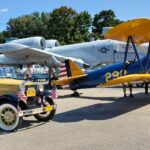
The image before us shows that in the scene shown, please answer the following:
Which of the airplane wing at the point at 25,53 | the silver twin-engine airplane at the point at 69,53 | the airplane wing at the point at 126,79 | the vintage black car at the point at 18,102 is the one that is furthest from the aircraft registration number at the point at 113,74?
the airplane wing at the point at 25,53

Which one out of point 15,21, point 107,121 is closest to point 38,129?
point 107,121

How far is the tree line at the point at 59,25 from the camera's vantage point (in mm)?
69500

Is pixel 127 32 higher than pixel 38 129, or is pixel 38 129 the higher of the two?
pixel 127 32

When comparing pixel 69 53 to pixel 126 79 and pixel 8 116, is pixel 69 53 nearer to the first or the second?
pixel 126 79

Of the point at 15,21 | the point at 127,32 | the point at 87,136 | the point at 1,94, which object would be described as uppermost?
the point at 15,21

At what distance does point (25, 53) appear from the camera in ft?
93.5

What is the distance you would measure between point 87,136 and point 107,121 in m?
1.85

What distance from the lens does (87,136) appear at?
8.12m

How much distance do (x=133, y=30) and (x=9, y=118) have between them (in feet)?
19.9

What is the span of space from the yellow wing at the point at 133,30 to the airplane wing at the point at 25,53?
542 inches

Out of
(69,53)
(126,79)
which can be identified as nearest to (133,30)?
(126,79)

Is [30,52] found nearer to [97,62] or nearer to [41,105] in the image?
[97,62]

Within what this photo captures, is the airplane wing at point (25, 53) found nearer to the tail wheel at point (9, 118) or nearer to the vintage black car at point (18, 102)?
the vintage black car at point (18, 102)

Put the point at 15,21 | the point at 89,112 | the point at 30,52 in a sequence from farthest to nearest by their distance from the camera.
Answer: the point at 15,21
the point at 30,52
the point at 89,112
